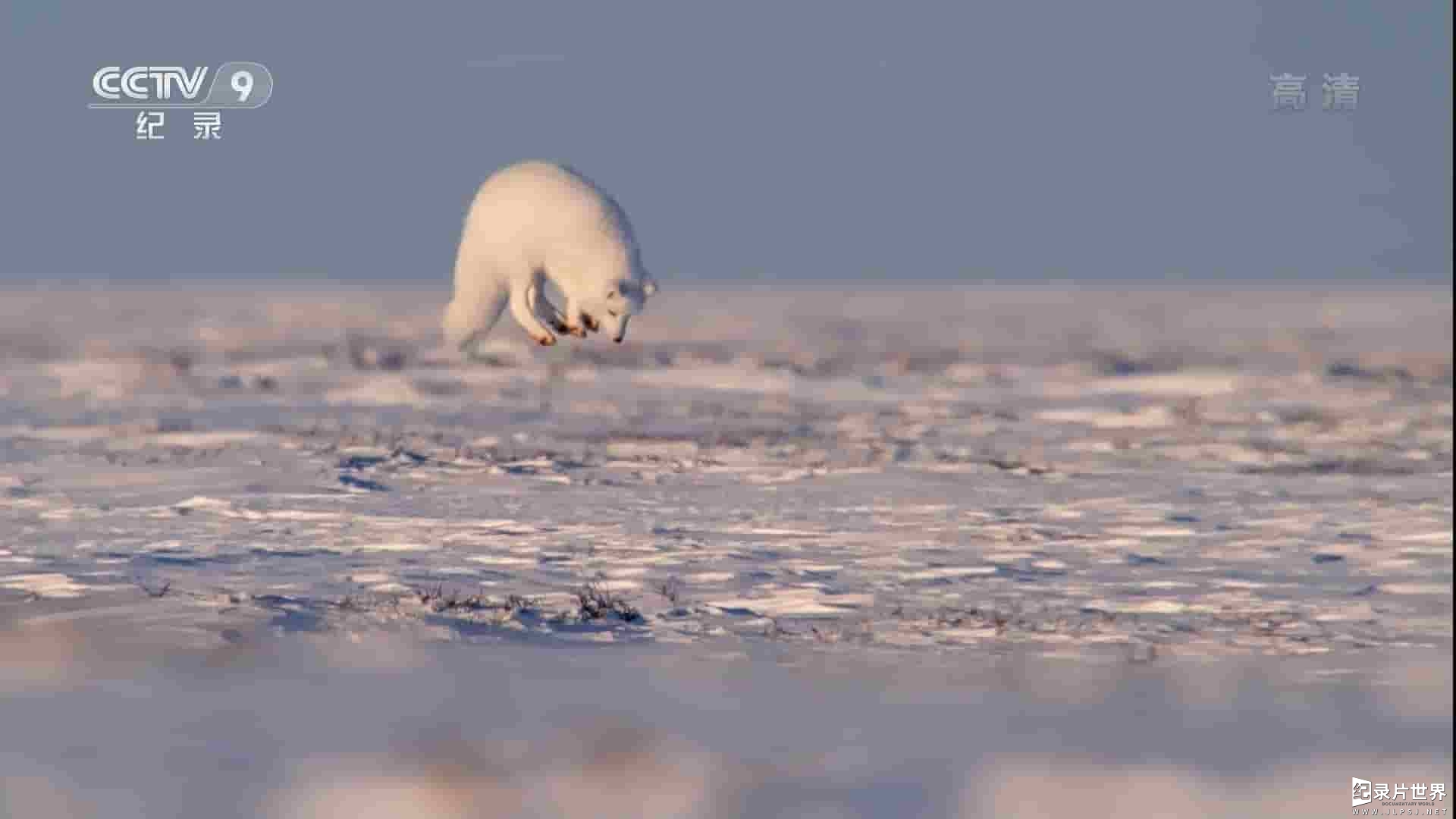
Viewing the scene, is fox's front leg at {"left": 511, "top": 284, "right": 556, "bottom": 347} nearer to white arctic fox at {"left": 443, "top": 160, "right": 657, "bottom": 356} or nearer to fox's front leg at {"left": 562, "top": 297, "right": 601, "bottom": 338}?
white arctic fox at {"left": 443, "top": 160, "right": 657, "bottom": 356}

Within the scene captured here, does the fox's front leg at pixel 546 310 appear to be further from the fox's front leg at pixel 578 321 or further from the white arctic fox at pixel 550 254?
the fox's front leg at pixel 578 321

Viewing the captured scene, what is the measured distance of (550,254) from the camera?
11602mm

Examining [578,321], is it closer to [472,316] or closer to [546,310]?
[546,310]

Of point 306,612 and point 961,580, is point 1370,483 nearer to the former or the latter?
point 961,580

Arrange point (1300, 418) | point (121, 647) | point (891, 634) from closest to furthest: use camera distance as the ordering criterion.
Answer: point (121, 647), point (891, 634), point (1300, 418)

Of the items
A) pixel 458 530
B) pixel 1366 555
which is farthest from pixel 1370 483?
pixel 458 530

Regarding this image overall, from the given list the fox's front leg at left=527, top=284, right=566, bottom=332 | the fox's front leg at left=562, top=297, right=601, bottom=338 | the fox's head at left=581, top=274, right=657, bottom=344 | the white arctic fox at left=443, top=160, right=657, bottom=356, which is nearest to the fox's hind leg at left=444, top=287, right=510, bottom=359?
the white arctic fox at left=443, top=160, right=657, bottom=356

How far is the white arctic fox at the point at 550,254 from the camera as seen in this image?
37.4 ft

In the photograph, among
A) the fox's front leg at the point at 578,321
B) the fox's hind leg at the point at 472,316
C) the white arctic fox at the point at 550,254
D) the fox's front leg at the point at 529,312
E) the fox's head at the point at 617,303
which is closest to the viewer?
the fox's head at the point at 617,303

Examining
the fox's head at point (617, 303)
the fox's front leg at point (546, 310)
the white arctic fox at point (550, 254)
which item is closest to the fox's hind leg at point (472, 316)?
the white arctic fox at point (550, 254)

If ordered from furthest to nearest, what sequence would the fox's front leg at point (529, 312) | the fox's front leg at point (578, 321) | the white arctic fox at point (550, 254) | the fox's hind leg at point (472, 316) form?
the fox's hind leg at point (472, 316) → the fox's front leg at point (529, 312) → the fox's front leg at point (578, 321) → the white arctic fox at point (550, 254)

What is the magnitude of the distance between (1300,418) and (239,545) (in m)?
15.3

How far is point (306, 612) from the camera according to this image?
10812mm

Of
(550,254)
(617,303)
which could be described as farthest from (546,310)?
(617,303)
